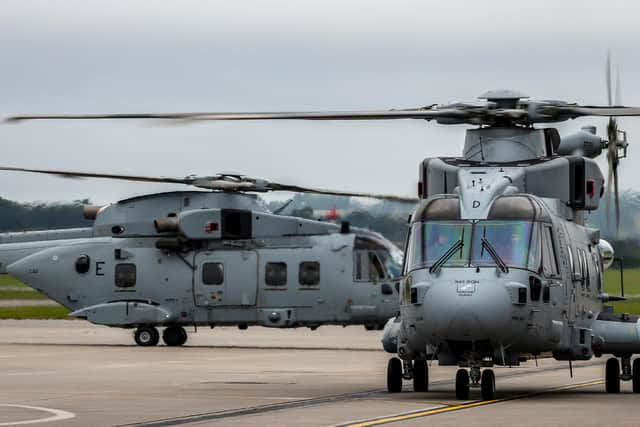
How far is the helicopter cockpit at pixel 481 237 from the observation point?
1797cm

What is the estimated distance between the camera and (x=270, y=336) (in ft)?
143

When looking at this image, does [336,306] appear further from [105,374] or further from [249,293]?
[105,374]

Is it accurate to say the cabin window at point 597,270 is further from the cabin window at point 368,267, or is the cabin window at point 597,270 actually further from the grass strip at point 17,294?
the grass strip at point 17,294

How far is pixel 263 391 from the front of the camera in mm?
20391

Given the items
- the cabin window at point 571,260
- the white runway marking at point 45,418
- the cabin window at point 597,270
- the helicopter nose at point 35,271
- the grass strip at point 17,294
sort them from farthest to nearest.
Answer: the grass strip at point 17,294 → the helicopter nose at point 35,271 → the cabin window at point 597,270 → the cabin window at point 571,260 → the white runway marking at point 45,418

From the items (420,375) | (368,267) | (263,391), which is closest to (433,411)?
(420,375)

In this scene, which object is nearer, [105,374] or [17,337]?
[105,374]

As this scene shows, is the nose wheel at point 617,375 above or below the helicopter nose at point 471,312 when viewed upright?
below

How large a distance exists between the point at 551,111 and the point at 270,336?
83.2 ft

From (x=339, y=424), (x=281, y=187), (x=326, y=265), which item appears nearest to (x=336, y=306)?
(x=326, y=265)

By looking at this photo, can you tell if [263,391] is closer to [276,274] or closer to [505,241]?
[505,241]

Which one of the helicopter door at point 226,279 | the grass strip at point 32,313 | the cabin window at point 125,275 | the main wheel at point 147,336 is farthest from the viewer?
the grass strip at point 32,313

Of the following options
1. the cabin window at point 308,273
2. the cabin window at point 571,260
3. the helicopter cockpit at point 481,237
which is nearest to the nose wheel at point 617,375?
the cabin window at point 571,260

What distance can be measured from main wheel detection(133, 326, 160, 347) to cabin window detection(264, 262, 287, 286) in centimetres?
319
